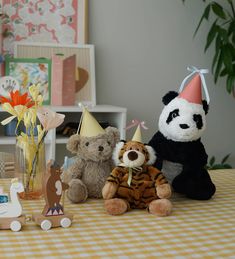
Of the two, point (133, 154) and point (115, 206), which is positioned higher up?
point (133, 154)

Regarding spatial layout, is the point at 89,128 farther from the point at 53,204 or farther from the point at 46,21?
the point at 46,21

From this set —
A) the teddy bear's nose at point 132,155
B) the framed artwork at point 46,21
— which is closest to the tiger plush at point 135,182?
the teddy bear's nose at point 132,155

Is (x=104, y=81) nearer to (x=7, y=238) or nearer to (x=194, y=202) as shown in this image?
(x=194, y=202)

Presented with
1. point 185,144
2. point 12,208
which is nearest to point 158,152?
point 185,144

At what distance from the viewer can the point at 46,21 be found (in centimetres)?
326

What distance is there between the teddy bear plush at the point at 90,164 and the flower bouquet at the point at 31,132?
0.08m

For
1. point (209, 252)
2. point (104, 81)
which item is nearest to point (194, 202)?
point (209, 252)

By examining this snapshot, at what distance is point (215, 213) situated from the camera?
55.6 inches

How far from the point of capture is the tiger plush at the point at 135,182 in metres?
1.38

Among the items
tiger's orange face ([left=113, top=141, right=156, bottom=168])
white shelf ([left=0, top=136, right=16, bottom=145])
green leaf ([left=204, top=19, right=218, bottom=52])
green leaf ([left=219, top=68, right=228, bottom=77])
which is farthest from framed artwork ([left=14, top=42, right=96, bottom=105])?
tiger's orange face ([left=113, top=141, right=156, bottom=168])

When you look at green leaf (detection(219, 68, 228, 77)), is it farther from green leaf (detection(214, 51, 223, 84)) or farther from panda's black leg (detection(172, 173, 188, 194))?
panda's black leg (detection(172, 173, 188, 194))

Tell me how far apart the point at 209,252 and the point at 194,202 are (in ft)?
1.48

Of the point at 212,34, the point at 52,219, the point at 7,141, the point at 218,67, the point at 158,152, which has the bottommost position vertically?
the point at 7,141

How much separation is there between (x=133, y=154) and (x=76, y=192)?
8.4 inches
